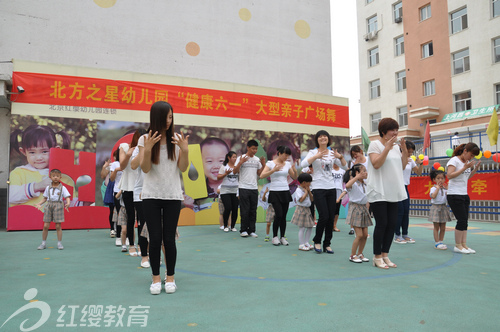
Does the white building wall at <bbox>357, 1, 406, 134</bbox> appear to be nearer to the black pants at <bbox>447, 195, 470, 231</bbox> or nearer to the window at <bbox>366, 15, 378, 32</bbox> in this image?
the window at <bbox>366, 15, 378, 32</bbox>

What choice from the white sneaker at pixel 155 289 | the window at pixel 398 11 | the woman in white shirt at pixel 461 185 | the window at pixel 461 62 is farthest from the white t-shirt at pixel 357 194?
the window at pixel 398 11

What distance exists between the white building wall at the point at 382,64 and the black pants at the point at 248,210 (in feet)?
71.7

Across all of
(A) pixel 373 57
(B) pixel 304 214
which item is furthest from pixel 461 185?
(A) pixel 373 57

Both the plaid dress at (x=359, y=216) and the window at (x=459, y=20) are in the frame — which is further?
the window at (x=459, y=20)

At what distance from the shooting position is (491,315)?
2814 mm

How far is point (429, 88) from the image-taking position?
24.5 meters

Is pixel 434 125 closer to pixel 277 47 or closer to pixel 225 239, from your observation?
pixel 277 47

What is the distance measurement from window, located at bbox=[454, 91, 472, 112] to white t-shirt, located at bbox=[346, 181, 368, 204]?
20.4 metres

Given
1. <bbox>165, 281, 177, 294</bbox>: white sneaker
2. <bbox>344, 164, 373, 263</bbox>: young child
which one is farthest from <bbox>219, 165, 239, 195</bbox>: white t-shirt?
<bbox>165, 281, 177, 294</bbox>: white sneaker

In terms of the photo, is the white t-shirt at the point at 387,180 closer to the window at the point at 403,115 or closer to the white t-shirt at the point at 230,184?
the white t-shirt at the point at 230,184

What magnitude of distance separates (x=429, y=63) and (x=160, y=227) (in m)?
25.4

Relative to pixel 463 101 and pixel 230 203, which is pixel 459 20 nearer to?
pixel 463 101

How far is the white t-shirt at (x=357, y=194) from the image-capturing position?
5.21 metres

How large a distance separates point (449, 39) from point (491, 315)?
80.4ft
